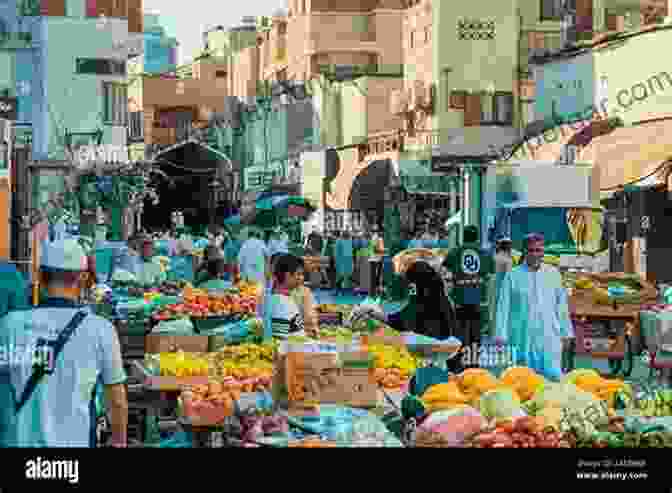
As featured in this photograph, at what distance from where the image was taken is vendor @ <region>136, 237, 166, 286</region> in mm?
16953

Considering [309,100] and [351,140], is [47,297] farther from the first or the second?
[351,140]

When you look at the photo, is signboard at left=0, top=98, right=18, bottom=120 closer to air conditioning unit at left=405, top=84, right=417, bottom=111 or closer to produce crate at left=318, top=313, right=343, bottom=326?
produce crate at left=318, top=313, right=343, bottom=326

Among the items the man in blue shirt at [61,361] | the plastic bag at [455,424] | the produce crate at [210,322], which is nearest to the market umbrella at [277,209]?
the produce crate at [210,322]

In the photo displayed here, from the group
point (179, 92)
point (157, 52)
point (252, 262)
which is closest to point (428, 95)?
point (252, 262)

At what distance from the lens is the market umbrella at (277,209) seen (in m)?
18.2

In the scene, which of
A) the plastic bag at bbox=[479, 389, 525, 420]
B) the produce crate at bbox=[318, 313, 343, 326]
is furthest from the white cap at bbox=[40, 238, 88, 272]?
the produce crate at bbox=[318, 313, 343, 326]

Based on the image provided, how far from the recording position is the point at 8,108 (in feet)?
35.0

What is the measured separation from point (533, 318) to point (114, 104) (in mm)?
2787

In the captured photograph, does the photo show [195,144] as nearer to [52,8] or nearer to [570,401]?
[52,8]

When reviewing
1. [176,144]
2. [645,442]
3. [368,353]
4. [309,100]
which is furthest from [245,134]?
[645,442]

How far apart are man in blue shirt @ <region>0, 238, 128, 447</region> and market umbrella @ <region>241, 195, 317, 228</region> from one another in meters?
9.07

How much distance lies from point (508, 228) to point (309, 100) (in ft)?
8.71

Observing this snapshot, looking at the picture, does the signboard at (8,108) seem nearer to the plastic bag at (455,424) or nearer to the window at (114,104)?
the window at (114,104)

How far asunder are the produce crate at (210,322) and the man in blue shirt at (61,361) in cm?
535
